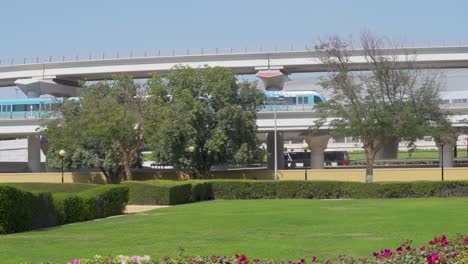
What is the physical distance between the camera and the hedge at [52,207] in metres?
18.7

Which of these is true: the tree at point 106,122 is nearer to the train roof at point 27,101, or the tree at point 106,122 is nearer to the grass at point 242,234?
the train roof at point 27,101

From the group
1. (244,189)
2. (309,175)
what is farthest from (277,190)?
(309,175)

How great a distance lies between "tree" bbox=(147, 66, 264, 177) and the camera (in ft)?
163

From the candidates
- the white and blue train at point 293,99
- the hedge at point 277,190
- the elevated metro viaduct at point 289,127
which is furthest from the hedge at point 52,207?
the white and blue train at point 293,99

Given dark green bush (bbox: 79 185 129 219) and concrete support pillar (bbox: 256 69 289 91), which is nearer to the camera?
dark green bush (bbox: 79 185 129 219)

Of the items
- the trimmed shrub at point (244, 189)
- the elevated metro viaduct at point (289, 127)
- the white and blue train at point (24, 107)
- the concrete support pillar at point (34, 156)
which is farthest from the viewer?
the concrete support pillar at point (34, 156)

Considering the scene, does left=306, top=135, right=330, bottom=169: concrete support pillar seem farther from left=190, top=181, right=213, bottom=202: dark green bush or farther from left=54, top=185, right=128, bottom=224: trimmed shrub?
left=54, top=185, right=128, bottom=224: trimmed shrub

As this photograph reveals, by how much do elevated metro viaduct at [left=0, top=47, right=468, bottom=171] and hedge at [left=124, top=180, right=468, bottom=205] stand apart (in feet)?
59.6

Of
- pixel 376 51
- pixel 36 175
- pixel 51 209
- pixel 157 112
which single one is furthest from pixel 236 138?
pixel 51 209

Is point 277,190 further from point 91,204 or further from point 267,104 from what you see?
point 267,104

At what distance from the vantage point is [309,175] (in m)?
54.0

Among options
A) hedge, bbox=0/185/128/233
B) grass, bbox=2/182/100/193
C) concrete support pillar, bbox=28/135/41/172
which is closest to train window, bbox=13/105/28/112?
concrete support pillar, bbox=28/135/41/172

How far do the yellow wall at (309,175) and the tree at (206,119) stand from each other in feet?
13.5

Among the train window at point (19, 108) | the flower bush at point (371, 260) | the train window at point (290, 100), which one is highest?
the train window at point (290, 100)
